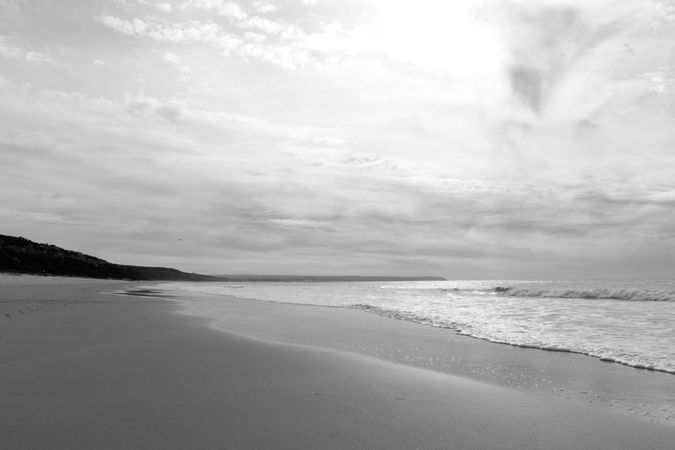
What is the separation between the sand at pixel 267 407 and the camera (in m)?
4.12

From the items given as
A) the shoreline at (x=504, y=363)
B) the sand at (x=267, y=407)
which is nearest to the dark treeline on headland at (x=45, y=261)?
the shoreline at (x=504, y=363)

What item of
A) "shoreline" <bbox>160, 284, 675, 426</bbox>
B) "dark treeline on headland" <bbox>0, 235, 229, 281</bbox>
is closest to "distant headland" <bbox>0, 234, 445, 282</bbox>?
"dark treeline on headland" <bbox>0, 235, 229, 281</bbox>

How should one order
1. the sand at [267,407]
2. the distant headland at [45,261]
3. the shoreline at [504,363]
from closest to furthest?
1. the sand at [267,407]
2. the shoreline at [504,363]
3. the distant headland at [45,261]

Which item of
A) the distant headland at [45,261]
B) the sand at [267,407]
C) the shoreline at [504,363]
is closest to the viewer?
the sand at [267,407]

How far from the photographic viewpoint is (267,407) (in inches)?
198

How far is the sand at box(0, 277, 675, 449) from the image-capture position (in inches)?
162

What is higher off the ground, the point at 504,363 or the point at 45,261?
the point at 45,261

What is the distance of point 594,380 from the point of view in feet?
23.1

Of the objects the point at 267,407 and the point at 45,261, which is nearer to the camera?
the point at 267,407

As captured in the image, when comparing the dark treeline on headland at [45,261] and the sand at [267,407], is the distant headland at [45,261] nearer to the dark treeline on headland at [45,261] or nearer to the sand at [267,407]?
the dark treeline on headland at [45,261]

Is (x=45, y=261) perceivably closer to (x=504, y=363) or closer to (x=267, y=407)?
(x=504, y=363)

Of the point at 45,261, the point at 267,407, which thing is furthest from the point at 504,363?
the point at 45,261

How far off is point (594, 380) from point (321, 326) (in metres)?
8.29

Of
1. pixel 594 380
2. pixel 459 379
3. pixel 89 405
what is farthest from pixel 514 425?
pixel 89 405
